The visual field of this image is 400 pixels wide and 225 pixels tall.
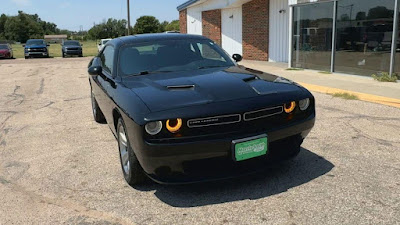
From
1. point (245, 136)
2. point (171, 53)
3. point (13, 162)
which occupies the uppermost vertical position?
point (171, 53)

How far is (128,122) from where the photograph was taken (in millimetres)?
3426

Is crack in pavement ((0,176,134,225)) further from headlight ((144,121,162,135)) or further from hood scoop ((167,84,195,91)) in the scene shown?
hood scoop ((167,84,195,91))

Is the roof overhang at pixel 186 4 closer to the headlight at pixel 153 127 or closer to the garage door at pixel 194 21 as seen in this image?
the garage door at pixel 194 21

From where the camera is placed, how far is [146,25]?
3625 inches

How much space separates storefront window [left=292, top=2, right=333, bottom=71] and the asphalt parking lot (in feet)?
21.0

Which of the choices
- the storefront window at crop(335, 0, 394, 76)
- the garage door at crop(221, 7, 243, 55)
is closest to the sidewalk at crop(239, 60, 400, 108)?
the storefront window at crop(335, 0, 394, 76)

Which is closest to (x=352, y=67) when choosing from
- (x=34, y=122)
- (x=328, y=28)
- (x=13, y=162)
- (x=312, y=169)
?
(x=328, y=28)

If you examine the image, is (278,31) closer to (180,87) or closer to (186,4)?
(186,4)

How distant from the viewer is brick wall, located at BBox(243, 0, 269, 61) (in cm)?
1750

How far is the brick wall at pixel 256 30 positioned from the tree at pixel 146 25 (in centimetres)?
7177

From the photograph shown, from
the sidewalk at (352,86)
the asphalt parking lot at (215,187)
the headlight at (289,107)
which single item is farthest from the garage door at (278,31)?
the headlight at (289,107)

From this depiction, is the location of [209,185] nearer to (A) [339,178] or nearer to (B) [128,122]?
(B) [128,122]

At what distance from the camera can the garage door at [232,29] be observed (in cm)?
1966

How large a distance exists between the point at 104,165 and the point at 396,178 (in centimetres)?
320
